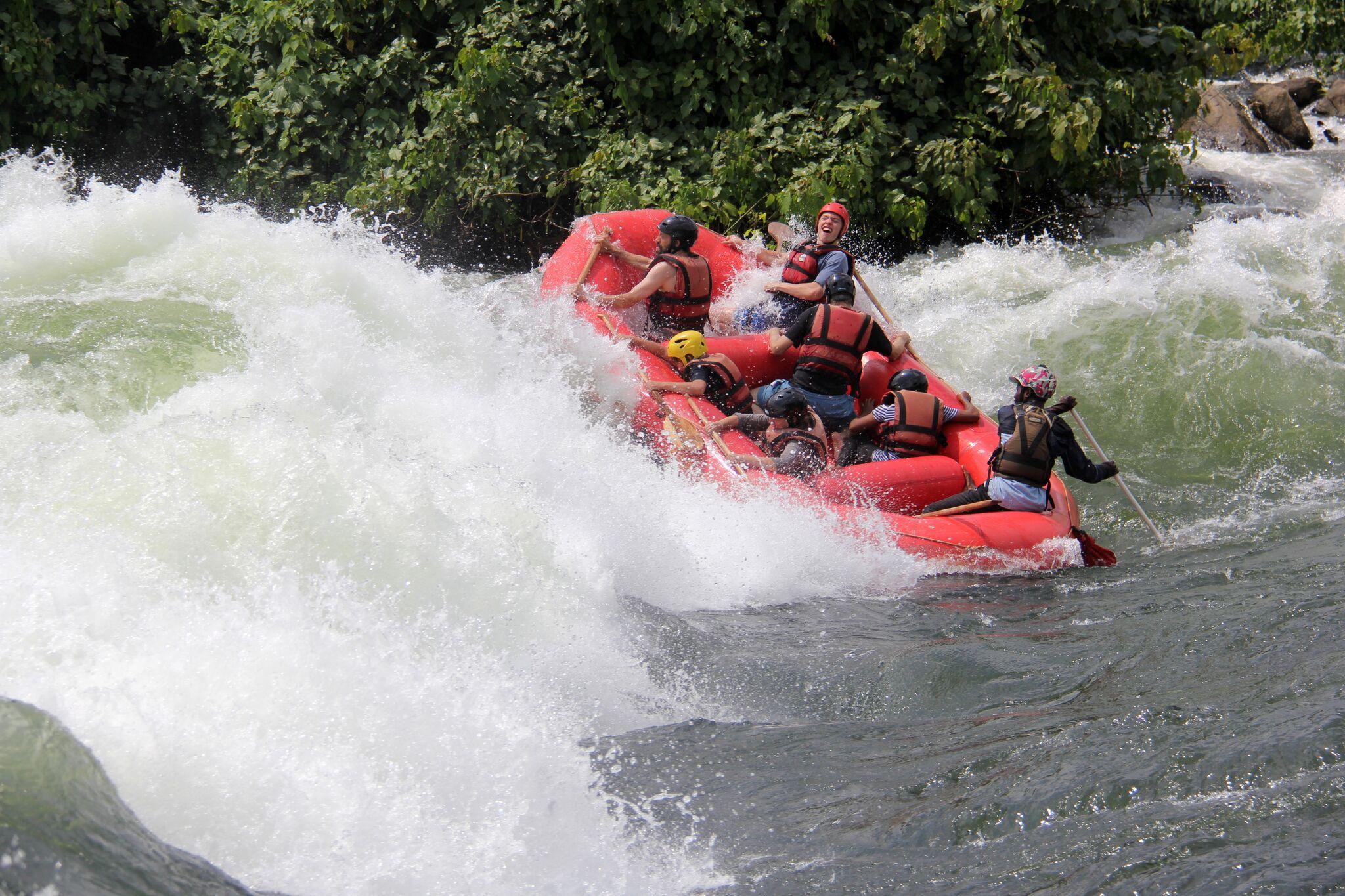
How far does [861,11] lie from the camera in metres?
8.95

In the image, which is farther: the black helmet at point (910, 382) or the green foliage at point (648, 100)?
the green foliage at point (648, 100)

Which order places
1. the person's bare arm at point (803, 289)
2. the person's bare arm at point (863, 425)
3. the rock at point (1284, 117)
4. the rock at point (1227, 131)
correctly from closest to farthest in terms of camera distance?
the person's bare arm at point (863, 425) < the person's bare arm at point (803, 289) < the rock at point (1227, 131) < the rock at point (1284, 117)

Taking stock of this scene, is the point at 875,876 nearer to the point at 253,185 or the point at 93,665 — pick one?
the point at 93,665

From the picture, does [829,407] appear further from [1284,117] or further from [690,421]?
[1284,117]

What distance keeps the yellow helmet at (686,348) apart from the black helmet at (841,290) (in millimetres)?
757

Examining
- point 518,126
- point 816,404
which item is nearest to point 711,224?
point 518,126

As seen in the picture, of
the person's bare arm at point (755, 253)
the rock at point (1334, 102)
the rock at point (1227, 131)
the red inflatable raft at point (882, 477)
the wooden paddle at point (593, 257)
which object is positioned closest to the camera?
the red inflatable raft at point (882, 477)

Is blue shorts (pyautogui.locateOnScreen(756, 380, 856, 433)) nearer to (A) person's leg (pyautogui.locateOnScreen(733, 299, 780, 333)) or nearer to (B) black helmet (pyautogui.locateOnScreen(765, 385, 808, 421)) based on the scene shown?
(B) black helmet (pyautogui.locateOnScreen(765, 385, 808, 421))

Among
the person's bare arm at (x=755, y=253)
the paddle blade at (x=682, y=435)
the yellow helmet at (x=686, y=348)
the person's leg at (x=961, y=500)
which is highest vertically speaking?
the person's bare arm at (x=755, y=253)

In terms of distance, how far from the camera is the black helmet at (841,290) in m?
6.25

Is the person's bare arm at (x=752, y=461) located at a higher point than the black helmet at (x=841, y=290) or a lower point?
lower

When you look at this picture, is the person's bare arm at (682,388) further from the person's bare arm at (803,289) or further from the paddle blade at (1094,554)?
the paddle blade at (1094,554)

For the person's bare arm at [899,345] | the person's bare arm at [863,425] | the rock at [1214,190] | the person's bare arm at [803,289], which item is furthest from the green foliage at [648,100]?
the person's bare arm at [863,425]

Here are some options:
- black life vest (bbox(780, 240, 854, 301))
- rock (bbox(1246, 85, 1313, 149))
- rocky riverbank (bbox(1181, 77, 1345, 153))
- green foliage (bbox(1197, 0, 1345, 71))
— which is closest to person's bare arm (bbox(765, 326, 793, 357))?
black life vest (bbox(780, 240, 854, 301))
